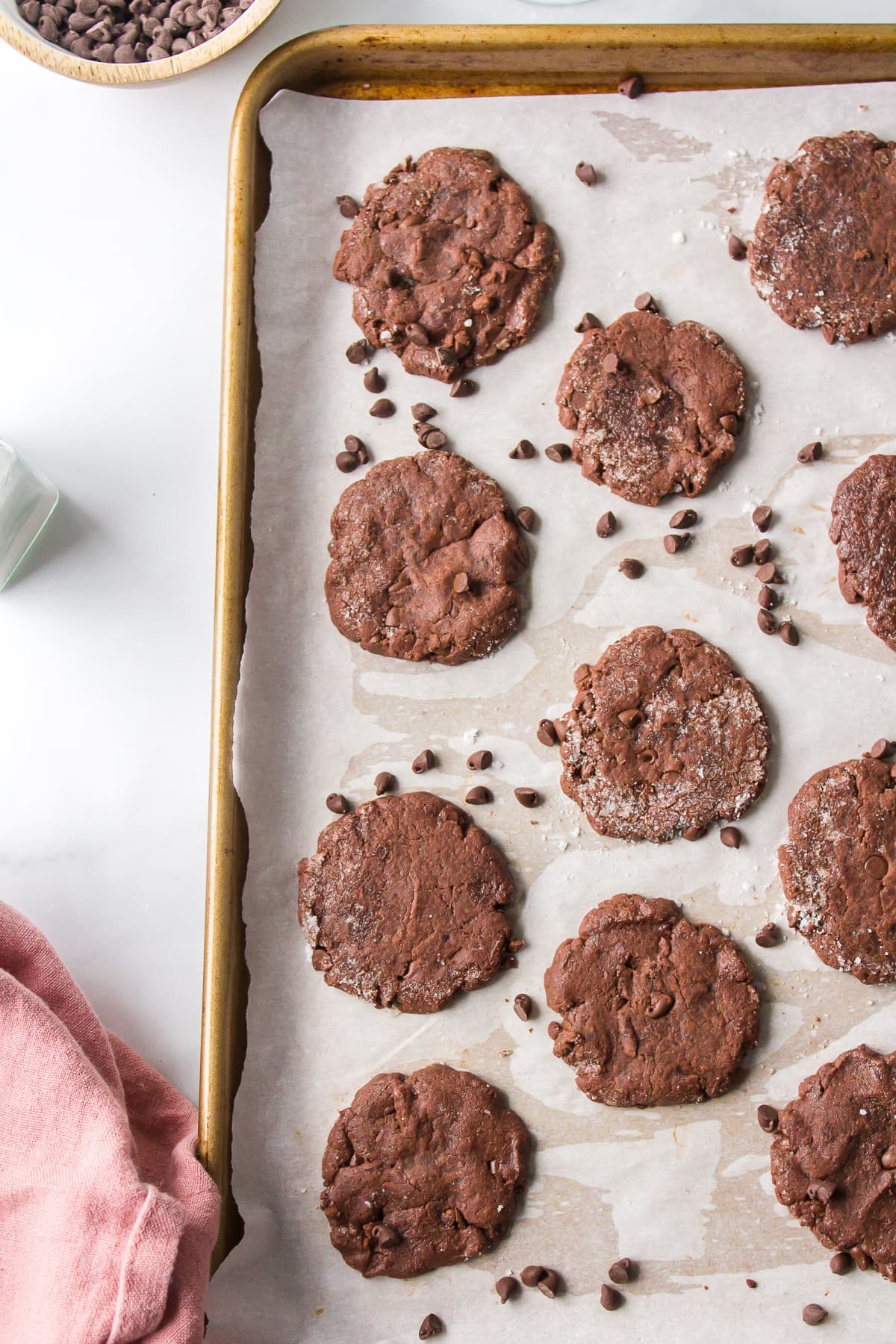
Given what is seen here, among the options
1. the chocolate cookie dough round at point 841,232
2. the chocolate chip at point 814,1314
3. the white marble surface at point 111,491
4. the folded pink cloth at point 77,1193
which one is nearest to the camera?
the folded pink cloth at point 77,1193

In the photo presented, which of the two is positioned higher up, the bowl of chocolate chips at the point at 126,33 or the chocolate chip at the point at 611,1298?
the bowl of chocolate chips at the point at 126,33

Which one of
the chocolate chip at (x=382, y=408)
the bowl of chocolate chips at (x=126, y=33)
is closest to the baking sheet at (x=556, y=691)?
the chocolate chip at (x=382, y=408)

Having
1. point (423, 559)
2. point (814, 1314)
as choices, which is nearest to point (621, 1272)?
point (814, 1314)

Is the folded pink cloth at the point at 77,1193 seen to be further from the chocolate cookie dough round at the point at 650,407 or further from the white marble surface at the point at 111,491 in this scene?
the chocolate cookie dough round at the point at 650,407

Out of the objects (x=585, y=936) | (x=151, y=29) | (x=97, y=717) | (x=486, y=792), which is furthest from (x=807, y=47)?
(x=97, y=717)

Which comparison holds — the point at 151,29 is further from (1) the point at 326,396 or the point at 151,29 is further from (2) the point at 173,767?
(2) the point at 173,767

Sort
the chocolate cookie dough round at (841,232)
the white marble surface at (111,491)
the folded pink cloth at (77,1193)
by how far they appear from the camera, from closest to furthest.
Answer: the folded pink cloth at (77,1193)
the chocolate cookie dough round at (841,232)
the white marble surface at (111,491)

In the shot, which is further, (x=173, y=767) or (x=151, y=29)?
(x=173, y=767)
